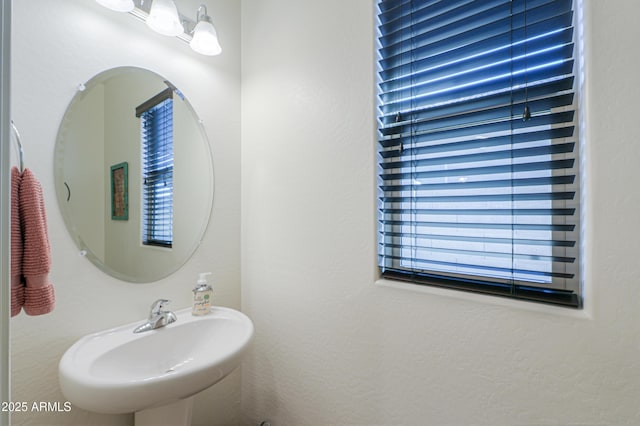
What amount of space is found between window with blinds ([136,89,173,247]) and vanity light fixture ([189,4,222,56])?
22cm

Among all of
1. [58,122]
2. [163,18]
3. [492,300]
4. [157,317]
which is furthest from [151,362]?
[163,18]

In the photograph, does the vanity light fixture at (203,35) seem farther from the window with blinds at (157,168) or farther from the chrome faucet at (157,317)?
the chrome faucet at (157,317)

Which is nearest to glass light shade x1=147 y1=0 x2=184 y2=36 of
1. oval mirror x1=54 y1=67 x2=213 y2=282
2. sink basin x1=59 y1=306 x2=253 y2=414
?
oval mirror x1=54 y1=67 x2=213 y2=282

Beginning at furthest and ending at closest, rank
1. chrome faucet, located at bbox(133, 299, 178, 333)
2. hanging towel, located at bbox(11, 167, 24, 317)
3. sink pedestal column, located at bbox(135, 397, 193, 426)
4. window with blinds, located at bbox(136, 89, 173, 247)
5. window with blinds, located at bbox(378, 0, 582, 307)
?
window with blinds, located at bbox(136, 89, 173, 247), chrome faucet, located at bbox(133, 299, 178, 333), sink pedestal column, located at bbox(135, 397, 193, 426), window with blinds, located at bbox(378, 0, 582, 307), hanging towel, located at bbox(11, 167, 24, 317)

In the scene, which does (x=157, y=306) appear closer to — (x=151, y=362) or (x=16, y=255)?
(x=151, y=362)

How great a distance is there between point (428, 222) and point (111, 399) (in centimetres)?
101

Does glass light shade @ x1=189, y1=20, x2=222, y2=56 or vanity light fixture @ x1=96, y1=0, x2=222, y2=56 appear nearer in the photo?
vanity light fixture @ x1=96, y1=0, x2=222, y2=56

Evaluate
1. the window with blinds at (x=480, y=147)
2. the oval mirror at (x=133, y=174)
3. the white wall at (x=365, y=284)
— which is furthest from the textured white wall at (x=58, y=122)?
the window with blinds at (x=480, y=147)

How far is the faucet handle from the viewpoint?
102 centimetres

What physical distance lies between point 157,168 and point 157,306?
1.82 feet

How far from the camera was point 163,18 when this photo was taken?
Answer: 38.6 inches

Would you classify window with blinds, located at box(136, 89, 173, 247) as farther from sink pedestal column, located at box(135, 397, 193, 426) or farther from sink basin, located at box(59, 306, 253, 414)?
sink pedestal column, located at box(135, 397, 193, 426)

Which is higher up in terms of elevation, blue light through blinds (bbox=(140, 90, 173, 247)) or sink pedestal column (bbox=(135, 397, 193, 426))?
blue light through blinds (bbox=(140, 90, 173, 247))

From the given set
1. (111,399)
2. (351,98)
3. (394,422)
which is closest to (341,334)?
(394,422)
